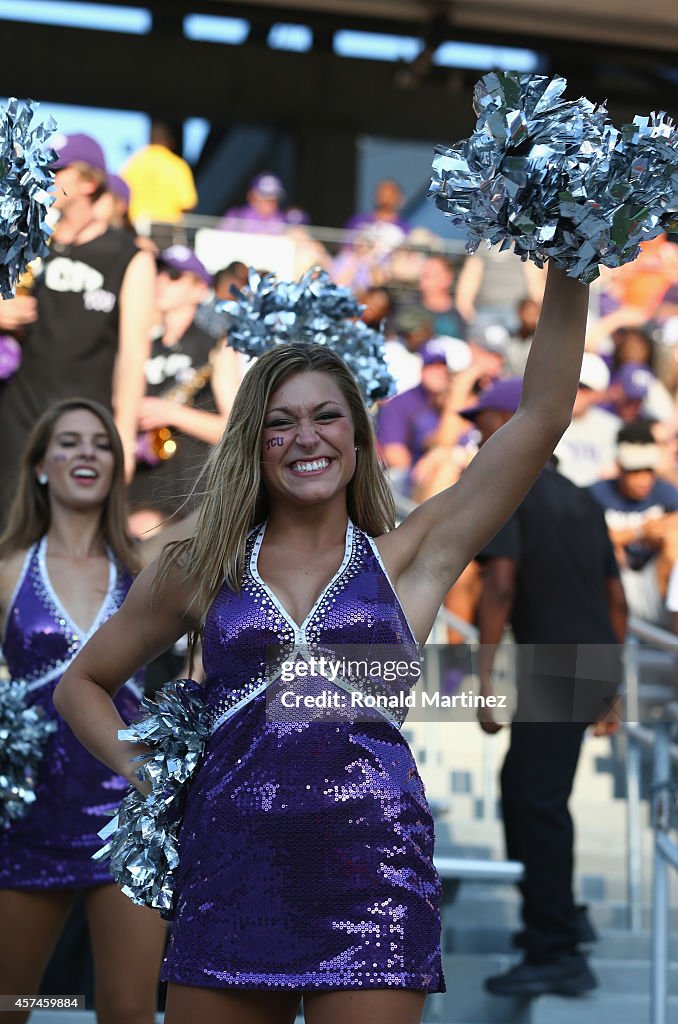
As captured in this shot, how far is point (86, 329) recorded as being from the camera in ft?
20.2

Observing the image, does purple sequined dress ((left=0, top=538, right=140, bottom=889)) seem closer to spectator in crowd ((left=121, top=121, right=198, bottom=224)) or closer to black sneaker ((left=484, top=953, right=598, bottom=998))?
black sneaker ((left=484, top=953, right=598, bottom=998))

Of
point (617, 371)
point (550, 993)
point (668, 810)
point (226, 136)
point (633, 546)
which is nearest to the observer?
point (668, 810)

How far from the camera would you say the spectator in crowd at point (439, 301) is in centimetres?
802

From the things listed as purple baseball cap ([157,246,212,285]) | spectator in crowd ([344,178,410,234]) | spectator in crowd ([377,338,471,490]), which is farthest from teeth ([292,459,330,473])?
spectator in crowd ([344,178,410,234])

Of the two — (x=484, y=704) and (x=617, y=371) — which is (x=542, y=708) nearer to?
(x=484, y=704)

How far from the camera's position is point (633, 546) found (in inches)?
283

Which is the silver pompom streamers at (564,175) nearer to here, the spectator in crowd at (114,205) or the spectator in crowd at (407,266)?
the spectator in crowd at (114,205)

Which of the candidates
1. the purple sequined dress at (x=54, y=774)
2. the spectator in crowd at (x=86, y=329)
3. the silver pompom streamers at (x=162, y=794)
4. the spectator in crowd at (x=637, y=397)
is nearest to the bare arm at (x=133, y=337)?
the spectator in crowd at (x=86, y=329)

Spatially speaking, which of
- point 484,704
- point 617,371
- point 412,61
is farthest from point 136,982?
point 412,61

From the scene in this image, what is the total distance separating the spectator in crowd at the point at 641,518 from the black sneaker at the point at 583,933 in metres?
2.56

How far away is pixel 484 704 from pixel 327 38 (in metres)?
7.15

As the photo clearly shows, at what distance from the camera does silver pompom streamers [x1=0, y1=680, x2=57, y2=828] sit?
3.38 meters

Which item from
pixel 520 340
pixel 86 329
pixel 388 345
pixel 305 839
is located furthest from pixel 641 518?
pixel 305 839

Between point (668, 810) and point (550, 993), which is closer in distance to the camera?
point (668, 810)
